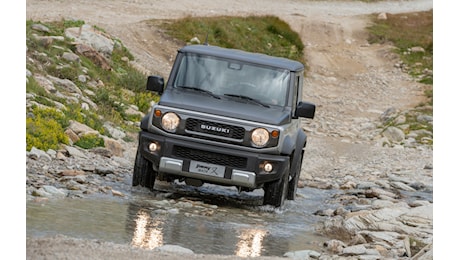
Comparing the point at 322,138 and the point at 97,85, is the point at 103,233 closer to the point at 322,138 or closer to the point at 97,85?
the point at 97,85

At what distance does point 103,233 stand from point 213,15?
29669 millimetres

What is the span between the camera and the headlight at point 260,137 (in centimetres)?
1245

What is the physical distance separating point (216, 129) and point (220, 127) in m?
0.05

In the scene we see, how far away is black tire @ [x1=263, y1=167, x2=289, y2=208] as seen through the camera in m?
12.8

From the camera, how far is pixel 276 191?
12.9m

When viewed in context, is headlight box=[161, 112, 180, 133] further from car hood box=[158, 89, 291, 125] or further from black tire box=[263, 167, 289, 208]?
black tire box=[263, 167, 289, 208]

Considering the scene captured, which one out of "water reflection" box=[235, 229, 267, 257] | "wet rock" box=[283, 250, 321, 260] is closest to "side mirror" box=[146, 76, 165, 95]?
"water reflection" box=[235, 229, 267, 257]

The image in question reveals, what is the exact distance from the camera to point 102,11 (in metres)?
35.7

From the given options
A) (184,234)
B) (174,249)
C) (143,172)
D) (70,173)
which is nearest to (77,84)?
(70,173)

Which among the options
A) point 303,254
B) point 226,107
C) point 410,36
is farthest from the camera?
point 410,36

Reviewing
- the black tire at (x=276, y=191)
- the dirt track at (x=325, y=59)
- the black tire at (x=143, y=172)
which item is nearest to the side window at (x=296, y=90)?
the black tire at (x=276, y=191)

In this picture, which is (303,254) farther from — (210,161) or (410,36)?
(410,36)

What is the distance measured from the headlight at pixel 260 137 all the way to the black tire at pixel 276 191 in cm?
52

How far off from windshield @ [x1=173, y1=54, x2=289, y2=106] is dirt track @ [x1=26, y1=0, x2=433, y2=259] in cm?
547
